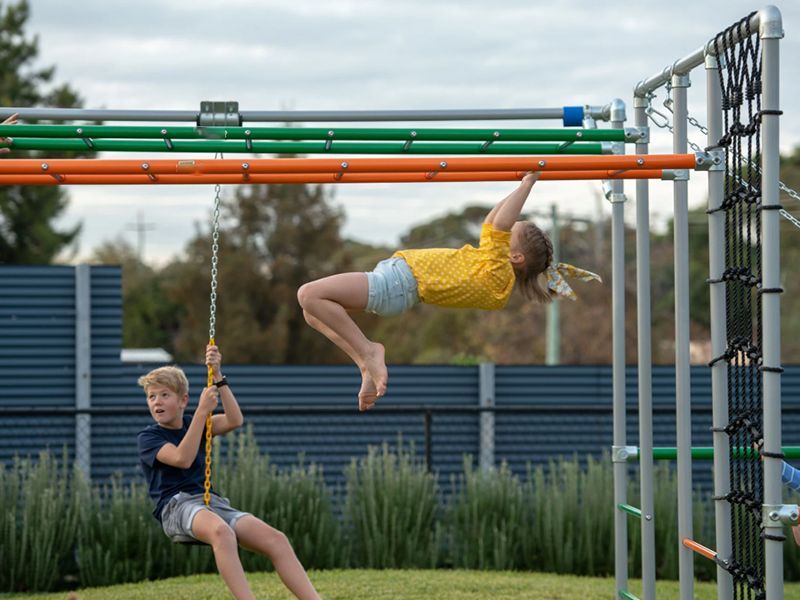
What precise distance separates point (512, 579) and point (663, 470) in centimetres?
179

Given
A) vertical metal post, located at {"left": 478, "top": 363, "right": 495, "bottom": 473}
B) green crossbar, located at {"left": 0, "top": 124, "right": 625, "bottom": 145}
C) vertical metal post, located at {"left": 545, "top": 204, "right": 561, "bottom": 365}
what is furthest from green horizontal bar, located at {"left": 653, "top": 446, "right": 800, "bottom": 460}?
vertical metal post, located at {"left": 545, "top": 204, "right": 561, "bottom": 365}

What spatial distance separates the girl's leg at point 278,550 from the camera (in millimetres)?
5340

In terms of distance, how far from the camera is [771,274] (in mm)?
4578

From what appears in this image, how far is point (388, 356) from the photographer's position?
3712 centimetres

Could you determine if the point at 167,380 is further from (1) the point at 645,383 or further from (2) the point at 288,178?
(1) the point at 645,383

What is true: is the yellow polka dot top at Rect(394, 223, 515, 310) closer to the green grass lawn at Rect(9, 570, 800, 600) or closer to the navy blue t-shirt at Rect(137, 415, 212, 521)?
the navy blue t-shirt at Rect(137, 415, 212, 521)

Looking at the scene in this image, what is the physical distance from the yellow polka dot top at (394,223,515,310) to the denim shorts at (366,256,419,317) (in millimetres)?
33

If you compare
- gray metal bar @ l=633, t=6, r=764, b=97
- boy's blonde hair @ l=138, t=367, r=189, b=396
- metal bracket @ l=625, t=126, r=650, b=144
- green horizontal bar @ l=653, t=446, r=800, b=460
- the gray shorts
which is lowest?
the gray shorts

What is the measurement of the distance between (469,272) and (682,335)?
1102mm

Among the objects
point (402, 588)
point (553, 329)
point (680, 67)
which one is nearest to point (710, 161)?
point (680, 67)

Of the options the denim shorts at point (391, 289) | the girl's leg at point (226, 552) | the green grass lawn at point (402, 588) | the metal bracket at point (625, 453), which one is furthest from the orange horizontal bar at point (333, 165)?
the green grass lawn at point (402, 588)

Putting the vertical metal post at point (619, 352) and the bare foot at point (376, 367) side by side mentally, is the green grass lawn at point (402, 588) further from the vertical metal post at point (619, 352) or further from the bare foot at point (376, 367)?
the bare foot at point (376, 367)

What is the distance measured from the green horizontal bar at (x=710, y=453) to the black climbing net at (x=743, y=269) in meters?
0.02

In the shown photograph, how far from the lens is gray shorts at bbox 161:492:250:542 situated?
214 inches
